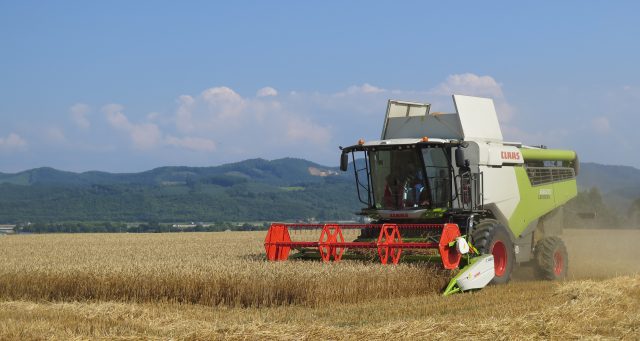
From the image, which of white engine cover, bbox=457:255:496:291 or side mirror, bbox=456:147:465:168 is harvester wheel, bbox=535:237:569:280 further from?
side mirror, bbox=456:147:465:168

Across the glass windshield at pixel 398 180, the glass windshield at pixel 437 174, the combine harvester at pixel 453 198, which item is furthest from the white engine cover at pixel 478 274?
the glass windshield at pixel 398 180

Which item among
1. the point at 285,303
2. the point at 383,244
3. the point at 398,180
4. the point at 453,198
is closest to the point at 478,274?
the point at 383,244

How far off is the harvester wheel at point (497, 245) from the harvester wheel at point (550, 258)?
1.26 m

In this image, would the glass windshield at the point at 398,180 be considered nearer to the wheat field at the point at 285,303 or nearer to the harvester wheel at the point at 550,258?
the wheat field at the point at 285,303

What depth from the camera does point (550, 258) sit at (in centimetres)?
1456

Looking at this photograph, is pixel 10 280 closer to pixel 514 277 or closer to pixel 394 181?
pixel 394 181

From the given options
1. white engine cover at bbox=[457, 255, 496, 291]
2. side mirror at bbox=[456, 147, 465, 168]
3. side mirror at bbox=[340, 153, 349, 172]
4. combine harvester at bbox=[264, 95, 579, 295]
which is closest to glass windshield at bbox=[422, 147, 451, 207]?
combine harvester at bbox=[264, 95, 579, 295]

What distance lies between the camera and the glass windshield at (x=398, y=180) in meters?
13.6

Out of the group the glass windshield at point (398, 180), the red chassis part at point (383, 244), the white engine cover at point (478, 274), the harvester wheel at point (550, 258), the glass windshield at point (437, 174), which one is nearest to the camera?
the white engine cover at point (478, 274)

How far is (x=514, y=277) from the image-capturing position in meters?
14.9

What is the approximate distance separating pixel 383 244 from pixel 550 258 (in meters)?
3.63

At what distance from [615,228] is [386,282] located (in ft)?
42.1

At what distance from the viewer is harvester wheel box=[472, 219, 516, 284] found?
1280 centimetres

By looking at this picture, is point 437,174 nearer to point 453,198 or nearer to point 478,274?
point 453,198
